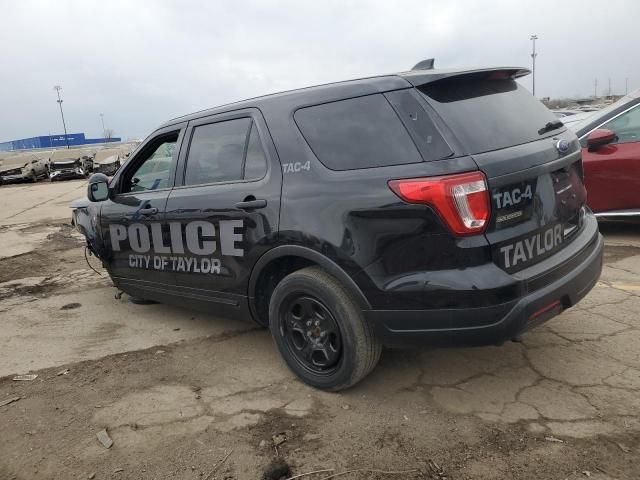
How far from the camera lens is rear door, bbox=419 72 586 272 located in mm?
2516

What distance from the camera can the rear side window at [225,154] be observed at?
3.31 meters

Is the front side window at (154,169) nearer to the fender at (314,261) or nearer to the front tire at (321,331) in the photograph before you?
the fender at (314,261)

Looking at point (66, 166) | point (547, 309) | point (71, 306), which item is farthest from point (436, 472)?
point (66, 166)

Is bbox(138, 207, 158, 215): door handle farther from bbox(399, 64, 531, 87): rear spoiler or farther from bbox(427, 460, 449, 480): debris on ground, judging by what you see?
bbox(427, 460, 449, 480): debris on ground

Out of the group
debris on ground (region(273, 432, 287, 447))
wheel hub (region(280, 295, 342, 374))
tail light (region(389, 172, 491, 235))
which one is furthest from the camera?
wheel hub (region(280, 295, 342, 374))

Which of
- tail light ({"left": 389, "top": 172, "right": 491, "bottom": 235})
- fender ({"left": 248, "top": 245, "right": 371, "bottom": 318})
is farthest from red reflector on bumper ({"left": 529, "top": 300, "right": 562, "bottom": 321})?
fender ({"left": 248, "top": 245, "right": 371, "bottom": 318})

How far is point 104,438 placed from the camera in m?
2.82

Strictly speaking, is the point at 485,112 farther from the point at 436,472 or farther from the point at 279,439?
the point at 279,439

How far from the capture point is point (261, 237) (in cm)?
315

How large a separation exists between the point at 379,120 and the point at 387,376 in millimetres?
1571

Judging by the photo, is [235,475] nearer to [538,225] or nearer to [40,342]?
[538,225]

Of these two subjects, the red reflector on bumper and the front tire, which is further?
the front tire

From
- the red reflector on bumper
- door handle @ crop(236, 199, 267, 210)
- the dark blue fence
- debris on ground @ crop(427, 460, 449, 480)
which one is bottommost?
debris on ground @ crop(427, 460, 449, 480)

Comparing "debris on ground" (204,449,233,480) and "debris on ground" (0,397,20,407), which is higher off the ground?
"debris on ground" (0,397,20,407)
